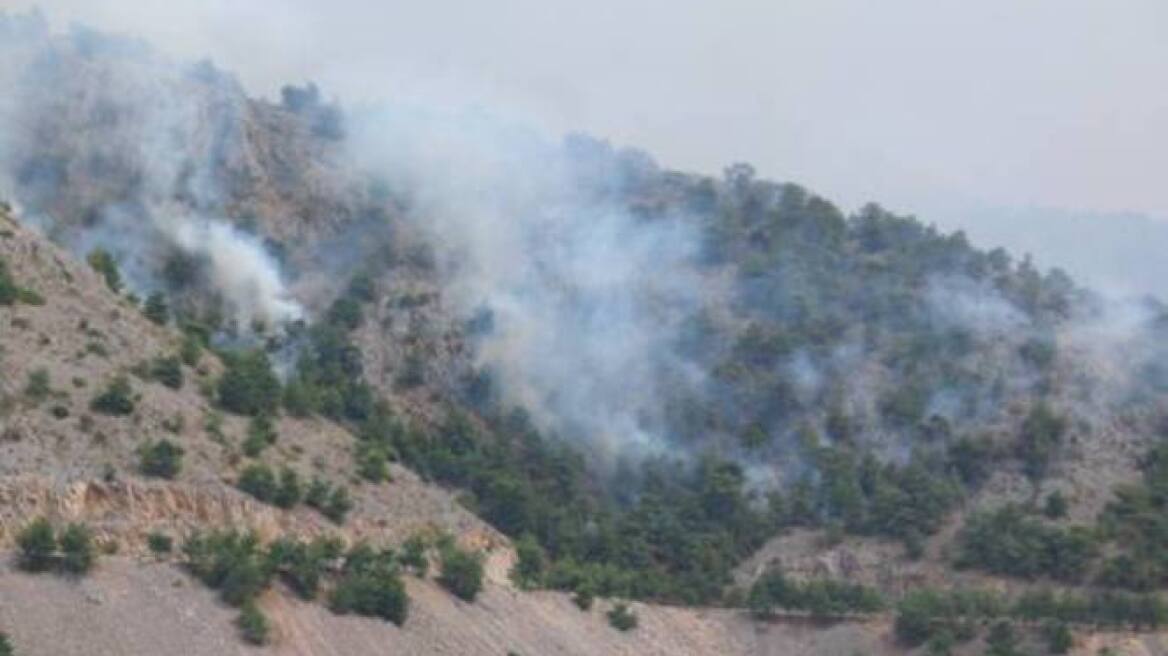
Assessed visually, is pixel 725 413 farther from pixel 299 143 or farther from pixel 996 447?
pixel 299 143

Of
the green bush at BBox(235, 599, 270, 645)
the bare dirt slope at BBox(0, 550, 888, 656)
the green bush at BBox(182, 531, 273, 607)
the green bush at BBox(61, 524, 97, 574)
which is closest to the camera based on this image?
the bare dirt slope at BBox(0, 550, 888, 656)

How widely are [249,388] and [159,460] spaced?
1573cm

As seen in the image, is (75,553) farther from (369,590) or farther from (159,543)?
(369,590)

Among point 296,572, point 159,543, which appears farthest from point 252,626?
point 159,543

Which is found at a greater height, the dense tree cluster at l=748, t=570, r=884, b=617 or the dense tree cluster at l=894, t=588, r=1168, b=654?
the dense tree cluster at l=894, t=588, r=1168, b=654

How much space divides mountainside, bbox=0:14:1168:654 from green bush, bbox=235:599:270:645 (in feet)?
0.73

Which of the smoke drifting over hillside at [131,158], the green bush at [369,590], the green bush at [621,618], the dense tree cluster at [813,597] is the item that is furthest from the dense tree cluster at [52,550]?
the smoke drifting over hillside at [131,158]

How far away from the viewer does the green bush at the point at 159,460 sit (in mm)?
112062

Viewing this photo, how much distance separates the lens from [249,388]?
12750 cm

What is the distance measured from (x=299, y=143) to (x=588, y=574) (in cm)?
7220

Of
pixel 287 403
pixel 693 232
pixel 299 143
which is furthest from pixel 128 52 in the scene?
pixel 287 403

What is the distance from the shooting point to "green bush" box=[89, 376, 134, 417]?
377ft

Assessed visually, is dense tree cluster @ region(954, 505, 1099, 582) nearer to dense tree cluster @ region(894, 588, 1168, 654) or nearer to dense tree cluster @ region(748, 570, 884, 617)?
dense tree cluster @ region(894, 588, 1168, 654)

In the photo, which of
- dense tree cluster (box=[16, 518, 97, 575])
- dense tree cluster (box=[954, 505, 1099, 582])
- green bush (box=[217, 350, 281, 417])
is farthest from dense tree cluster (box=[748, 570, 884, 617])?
dense tree cluster (box=[16, 518, 97, 575])
